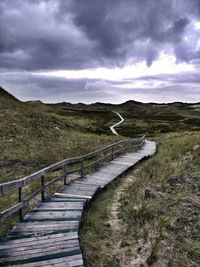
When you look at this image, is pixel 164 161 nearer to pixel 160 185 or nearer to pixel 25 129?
pixel 160 185

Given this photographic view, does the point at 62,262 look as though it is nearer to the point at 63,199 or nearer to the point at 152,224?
the point at 152,224

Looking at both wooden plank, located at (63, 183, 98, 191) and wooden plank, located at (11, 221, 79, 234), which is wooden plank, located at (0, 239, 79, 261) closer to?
wooden plank, located at (11, 221, 79, 234)

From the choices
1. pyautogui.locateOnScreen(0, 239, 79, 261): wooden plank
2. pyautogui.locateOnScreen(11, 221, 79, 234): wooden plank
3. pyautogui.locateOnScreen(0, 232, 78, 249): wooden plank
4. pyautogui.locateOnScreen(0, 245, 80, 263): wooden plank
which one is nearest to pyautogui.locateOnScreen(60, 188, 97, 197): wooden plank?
pyautogui.locateOnScreen(11, 221, 79, 234): wooden plank

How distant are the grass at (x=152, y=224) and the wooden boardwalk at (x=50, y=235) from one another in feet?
1.49

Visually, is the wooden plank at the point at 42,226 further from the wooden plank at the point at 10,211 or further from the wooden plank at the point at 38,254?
the wooden plank at the point at 38,254

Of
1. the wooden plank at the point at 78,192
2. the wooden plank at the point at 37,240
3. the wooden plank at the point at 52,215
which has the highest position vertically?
the wooden plank at the point at 37,240

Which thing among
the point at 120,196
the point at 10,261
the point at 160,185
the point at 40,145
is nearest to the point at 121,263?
the point at 10,261

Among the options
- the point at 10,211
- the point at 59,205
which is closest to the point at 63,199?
the point at 59,205

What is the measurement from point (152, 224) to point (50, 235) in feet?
9.74

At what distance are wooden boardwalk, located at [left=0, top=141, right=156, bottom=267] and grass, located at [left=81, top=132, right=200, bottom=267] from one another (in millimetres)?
455

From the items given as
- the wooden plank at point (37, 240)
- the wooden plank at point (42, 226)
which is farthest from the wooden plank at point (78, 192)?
the wooden plank at point (37, 240)

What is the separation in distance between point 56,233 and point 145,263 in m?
2.16

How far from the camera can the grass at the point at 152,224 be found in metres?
7.35

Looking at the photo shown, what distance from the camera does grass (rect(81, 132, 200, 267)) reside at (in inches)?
289
